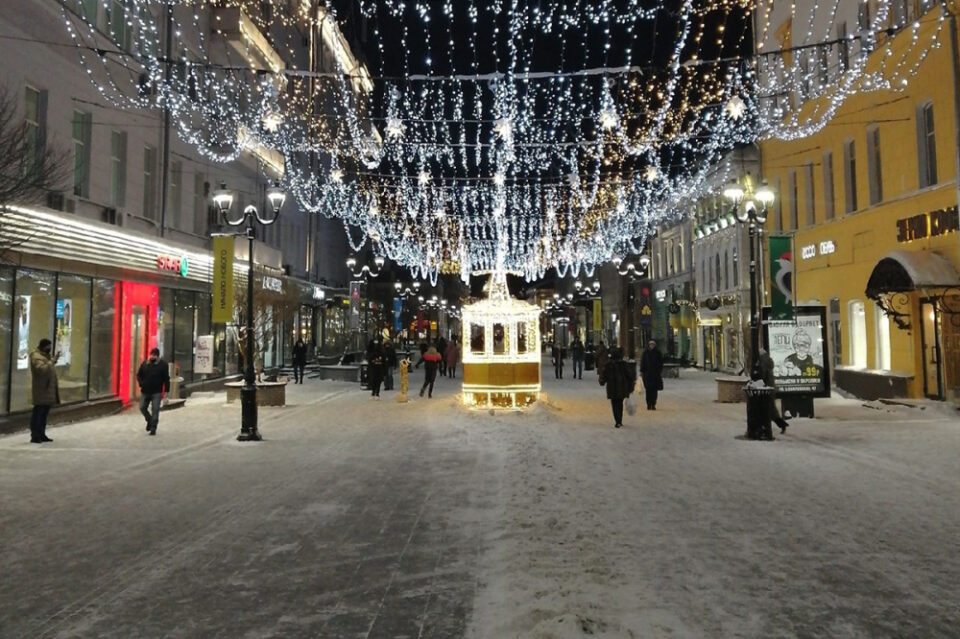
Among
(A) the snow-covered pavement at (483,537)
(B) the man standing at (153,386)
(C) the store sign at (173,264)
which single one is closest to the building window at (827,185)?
(A) the snow-covered pavement at (483,537)

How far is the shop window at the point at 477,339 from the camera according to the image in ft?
63.8

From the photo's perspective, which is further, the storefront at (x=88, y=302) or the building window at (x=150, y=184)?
the building window at (x=150, y=184)

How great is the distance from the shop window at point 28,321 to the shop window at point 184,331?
6707mm

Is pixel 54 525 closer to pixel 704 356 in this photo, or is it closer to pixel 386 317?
pixel 704 356

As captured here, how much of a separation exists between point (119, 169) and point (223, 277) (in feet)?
12.9

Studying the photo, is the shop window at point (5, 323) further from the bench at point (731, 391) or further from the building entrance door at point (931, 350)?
the building entrance door at point (931, 350)

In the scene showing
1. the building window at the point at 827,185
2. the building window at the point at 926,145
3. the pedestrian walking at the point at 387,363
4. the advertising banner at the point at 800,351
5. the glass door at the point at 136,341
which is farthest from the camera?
the pedestrian walking at the point at 387,363

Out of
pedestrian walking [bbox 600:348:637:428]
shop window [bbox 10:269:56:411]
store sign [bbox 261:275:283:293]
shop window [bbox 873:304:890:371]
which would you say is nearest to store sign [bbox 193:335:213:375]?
shop window [bbox 10:269:56:411]

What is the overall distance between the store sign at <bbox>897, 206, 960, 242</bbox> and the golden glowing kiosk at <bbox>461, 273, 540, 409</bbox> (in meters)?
9.76

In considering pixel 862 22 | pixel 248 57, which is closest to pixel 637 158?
pixel 862 22

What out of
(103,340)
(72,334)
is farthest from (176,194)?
(72,334)

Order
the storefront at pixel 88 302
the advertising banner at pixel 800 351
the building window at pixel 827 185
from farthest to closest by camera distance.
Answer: the building window at pixel 827 185 → the advertising banner at pixel 800 351 → the storefront at pixel 88 302

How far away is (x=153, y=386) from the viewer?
13844 mm

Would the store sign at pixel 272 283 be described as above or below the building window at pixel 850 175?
below
